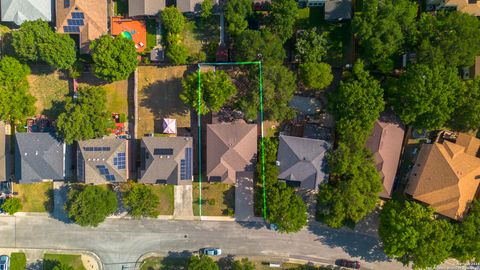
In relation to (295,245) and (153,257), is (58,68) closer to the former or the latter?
(153,257)

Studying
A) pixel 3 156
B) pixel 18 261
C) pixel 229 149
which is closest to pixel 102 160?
pixel 3 156

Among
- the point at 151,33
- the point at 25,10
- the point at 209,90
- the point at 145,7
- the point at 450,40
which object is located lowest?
the point at 209,90

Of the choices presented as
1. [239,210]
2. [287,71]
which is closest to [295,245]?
[239,210]

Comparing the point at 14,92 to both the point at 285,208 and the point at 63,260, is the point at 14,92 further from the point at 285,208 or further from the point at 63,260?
the point at 285,208

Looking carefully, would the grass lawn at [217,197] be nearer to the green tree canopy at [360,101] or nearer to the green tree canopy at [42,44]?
the green tree canopy at [360,101]

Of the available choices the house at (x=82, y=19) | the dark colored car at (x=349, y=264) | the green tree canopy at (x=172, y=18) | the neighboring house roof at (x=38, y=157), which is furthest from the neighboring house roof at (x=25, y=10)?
the dark colored car at (x=349, y=264)
